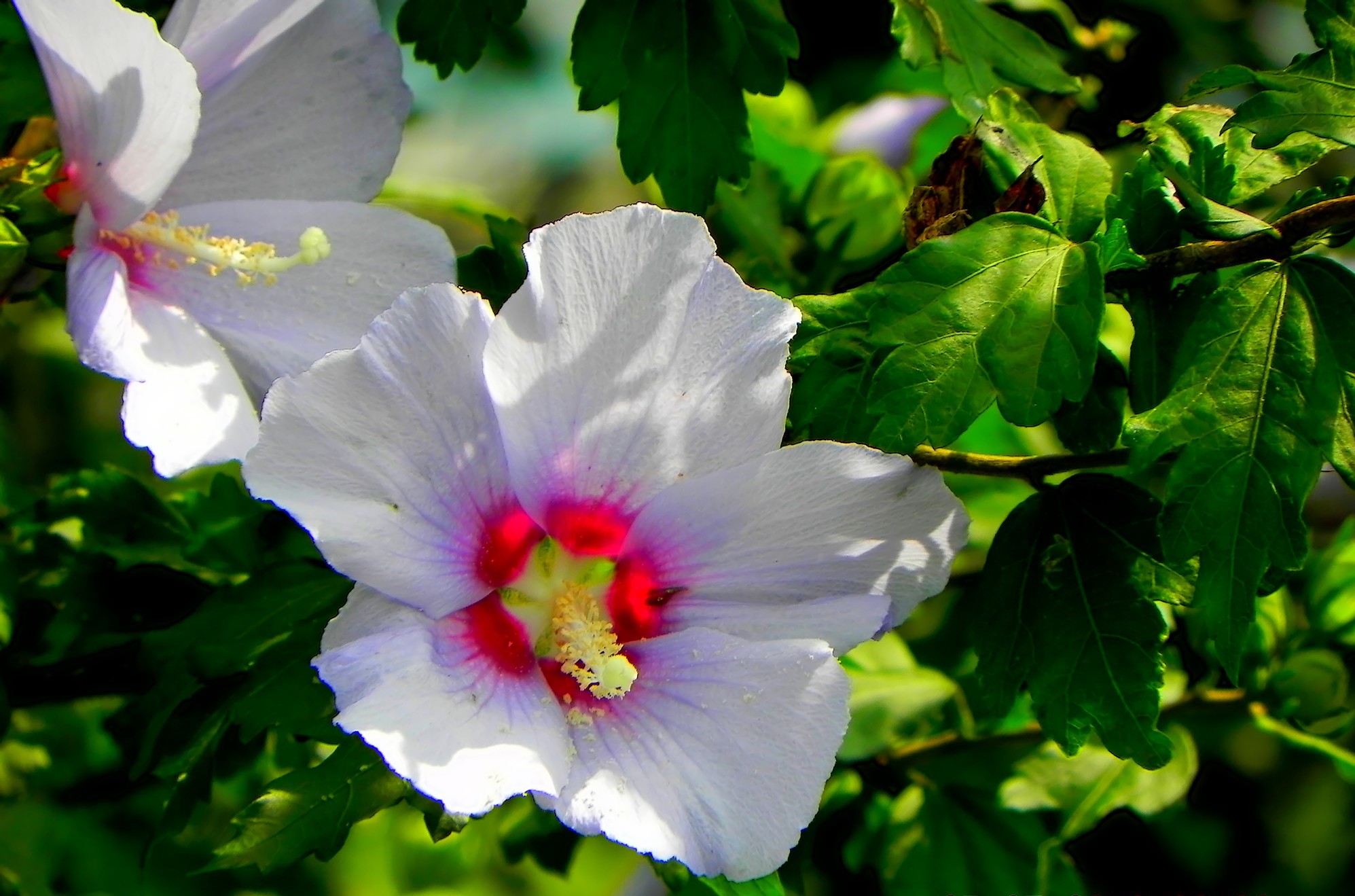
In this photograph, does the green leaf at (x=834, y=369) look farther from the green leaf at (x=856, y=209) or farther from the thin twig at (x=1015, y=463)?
the green leaf at (x=856, y=209)

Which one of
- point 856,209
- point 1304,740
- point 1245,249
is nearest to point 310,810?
point 1245,249

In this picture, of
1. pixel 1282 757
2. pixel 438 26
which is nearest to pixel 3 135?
pixel 438 26

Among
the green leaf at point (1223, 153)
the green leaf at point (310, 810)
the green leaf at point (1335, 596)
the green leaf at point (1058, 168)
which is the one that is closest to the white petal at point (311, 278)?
the green leaf at point (310, 810)

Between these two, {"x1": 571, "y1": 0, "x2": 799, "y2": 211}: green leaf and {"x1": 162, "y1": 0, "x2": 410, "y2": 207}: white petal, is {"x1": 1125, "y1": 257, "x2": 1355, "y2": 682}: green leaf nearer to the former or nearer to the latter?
{"x1": 571, "y1": 0, "x2": 799, "y2": 211}: green leaf

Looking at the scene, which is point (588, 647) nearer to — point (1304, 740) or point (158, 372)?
point (158, 372)

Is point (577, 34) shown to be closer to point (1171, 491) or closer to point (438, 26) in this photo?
point (438, 26)
